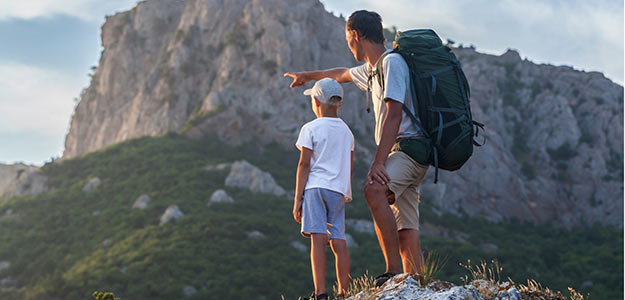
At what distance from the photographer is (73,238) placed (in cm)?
4631

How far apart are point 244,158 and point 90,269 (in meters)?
22.6

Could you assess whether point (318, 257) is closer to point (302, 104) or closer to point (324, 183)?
point (324, 183)

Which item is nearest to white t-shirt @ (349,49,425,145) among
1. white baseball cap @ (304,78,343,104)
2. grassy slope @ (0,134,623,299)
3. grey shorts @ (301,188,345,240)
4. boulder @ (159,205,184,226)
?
white baseball cap @ (304,78,343,104)

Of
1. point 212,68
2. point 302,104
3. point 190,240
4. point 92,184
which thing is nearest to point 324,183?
point 190,240

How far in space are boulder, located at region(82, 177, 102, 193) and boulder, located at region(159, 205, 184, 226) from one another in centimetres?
964

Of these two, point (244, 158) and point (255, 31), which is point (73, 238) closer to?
point (244, 158)

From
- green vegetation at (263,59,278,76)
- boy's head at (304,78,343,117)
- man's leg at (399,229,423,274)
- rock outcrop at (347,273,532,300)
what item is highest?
green vegetation at (263,59,278,76)

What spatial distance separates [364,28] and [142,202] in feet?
160

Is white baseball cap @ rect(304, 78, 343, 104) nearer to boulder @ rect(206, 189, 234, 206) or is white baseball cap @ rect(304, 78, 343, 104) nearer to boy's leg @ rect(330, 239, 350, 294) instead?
boy's leg @ rect(330, 239, 350, 294)

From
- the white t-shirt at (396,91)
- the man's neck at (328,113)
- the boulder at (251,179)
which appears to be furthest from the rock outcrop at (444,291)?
the boulder at (251,179)

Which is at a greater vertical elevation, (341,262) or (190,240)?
(341,262)

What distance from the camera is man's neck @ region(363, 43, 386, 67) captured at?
4.95m

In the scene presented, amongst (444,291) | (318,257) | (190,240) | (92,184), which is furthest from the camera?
(92,184)

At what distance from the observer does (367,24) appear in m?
4.91
